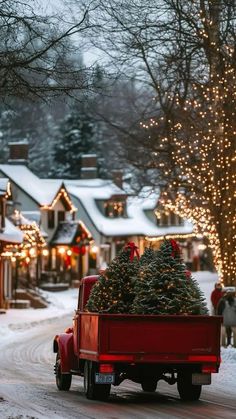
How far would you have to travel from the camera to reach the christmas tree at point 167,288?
18.2 metres

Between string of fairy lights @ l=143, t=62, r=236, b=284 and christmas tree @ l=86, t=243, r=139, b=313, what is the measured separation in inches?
481

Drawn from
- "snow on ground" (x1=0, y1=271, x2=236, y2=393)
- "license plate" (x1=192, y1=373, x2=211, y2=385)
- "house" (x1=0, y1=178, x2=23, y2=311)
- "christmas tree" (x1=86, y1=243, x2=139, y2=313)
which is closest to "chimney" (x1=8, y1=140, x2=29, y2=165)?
"snow on ground" (x1=0, y1=271, x2=236, y2=393)

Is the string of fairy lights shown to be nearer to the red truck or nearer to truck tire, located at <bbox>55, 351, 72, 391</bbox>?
truck tire, located at <bbox>55, 351, 72, 391</bbox>

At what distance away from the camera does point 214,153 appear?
30969mm

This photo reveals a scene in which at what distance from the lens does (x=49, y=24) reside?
54.0 ft

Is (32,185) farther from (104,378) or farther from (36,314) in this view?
(104,378)

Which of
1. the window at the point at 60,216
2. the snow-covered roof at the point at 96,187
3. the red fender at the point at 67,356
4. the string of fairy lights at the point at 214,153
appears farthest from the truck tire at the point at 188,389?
the snow-covered roof at the point at 96,187

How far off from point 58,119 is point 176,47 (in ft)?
336

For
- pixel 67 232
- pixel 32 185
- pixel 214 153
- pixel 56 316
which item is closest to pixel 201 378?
pixel 214 153

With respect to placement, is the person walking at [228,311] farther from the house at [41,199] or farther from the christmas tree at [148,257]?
the house at [41,199]

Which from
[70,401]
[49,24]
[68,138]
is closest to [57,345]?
[70,401]

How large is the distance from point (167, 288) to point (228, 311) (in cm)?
1173

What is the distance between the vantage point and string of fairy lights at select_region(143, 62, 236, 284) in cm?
3066

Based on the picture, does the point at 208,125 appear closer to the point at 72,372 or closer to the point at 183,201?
the point at 183,201
